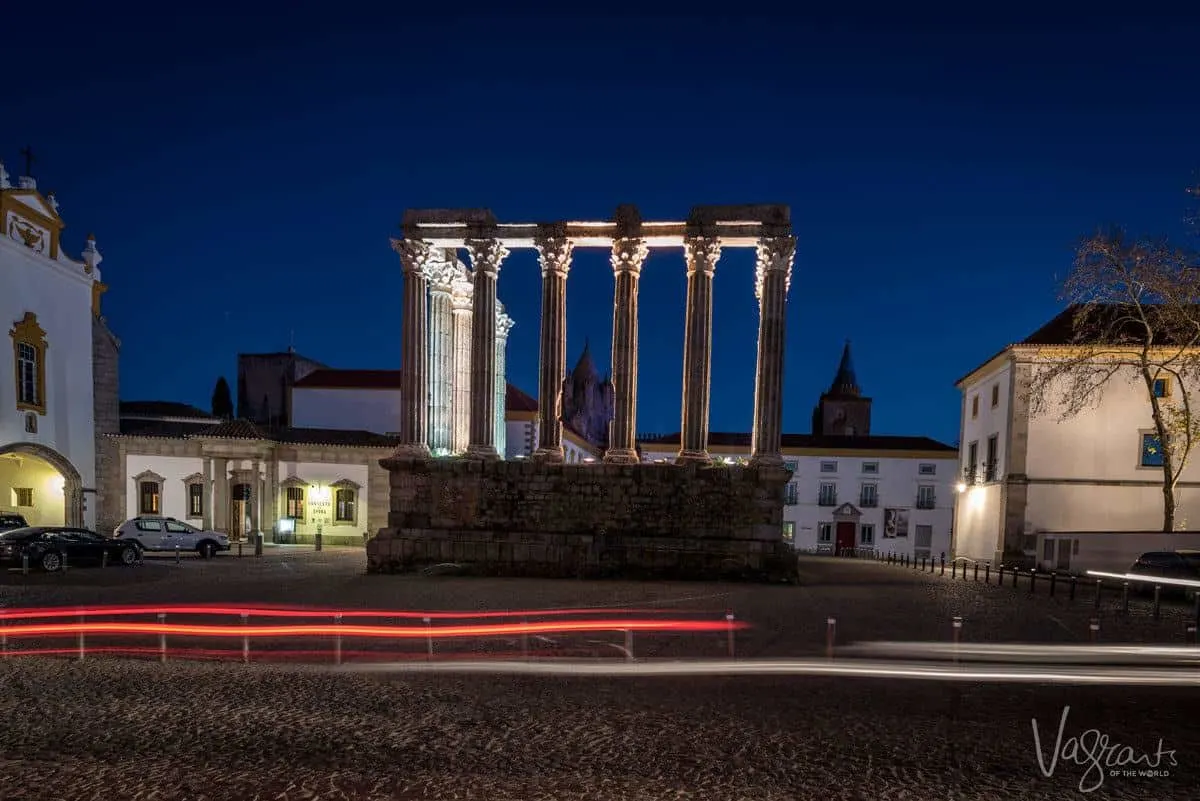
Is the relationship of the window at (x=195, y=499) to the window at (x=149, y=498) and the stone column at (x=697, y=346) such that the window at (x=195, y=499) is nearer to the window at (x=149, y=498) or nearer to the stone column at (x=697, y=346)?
the window at (x=149, y=498)

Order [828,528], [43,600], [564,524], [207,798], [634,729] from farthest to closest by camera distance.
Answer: [828,528] → [564,524] → [43,600] → [634,729] → [207,798]

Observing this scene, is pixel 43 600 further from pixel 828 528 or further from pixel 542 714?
pixel 828 528

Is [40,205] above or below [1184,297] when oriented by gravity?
above

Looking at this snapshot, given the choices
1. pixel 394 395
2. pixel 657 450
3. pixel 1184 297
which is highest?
pixel 1184 297

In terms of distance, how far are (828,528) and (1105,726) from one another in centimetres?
3883

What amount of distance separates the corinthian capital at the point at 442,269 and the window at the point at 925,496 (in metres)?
34.6

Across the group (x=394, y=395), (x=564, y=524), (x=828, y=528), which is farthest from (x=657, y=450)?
(x=564, y=524)

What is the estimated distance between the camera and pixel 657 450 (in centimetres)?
4625

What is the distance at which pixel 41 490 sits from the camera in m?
26.5

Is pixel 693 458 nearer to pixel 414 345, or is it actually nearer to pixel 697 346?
pixel 697 346

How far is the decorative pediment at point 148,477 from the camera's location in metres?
28.7

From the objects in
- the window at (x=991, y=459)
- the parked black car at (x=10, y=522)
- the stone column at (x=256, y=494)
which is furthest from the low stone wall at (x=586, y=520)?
the window at (x=991, y=459)

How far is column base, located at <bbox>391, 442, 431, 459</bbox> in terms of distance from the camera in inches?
802

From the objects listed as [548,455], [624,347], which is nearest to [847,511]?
[624,347]
